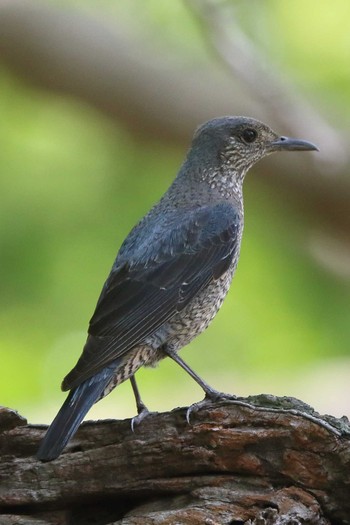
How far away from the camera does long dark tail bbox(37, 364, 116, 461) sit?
5187 millimetres

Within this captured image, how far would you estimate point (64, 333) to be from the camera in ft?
31.9

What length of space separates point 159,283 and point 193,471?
1.30 meters

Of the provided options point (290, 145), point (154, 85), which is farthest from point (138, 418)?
point (154, 85)

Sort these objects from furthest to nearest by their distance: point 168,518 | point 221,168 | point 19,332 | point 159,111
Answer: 1. point 19,332
2. point 159,111
3. point 221,168
4. point 168,518

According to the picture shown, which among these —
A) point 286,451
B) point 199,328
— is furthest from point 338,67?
point 286,451

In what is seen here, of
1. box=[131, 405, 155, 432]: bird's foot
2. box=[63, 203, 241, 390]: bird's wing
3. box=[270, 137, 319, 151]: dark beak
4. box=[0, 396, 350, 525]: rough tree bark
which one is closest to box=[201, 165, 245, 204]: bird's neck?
box=[63, 203, 241, 390]: bird's wing

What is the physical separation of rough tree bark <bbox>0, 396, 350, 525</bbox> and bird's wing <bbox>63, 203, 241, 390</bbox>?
452 millimetres

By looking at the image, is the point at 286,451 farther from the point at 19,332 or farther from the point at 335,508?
the point at 19,332

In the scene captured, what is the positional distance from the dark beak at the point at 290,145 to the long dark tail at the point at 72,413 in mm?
2106

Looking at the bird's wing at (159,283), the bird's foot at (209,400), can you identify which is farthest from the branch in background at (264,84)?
the bird's foot at (209,400)

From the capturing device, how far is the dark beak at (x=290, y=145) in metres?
7.14

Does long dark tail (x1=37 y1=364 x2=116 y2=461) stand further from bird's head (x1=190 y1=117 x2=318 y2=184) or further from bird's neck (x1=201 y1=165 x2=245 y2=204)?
bird's head (x1=190 y1=117 x2=318 y2=184)

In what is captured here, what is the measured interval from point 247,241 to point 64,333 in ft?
6.25

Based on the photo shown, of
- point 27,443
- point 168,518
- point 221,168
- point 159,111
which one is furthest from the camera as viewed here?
point 159,111
